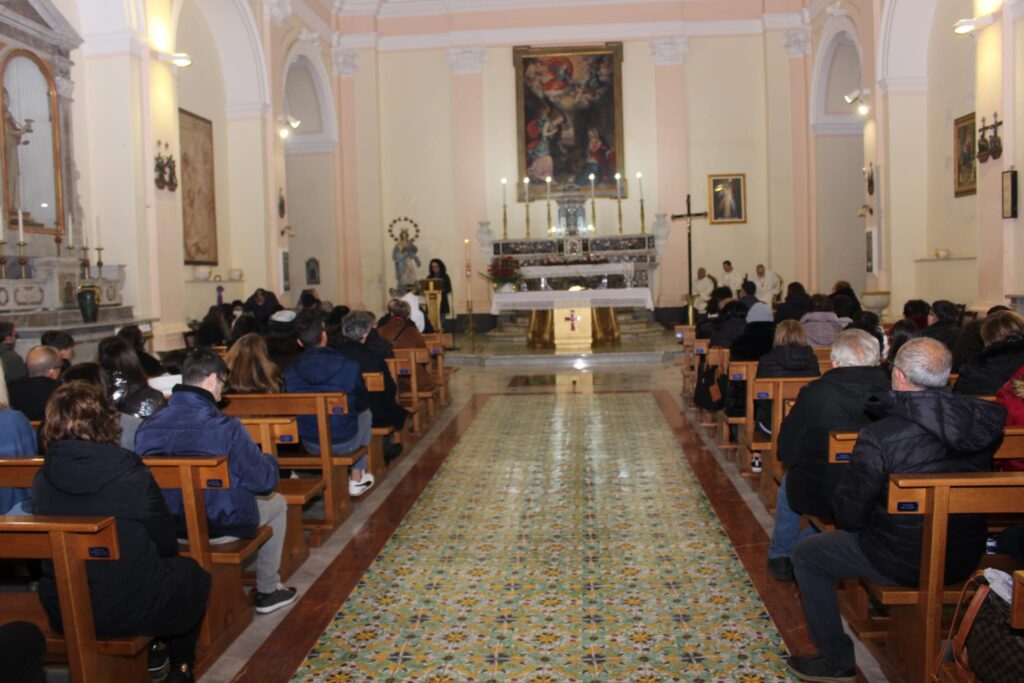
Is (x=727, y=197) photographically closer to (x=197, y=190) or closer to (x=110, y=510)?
(x=197, y=190)

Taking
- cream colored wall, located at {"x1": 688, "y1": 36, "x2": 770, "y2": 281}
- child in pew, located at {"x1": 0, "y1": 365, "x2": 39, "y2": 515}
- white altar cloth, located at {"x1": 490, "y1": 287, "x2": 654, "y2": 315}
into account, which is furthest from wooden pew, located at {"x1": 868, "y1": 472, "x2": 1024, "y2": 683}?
cream colored wall, located at {"x1": 688, "y1": 36, "x2": 770, "y2": 281}

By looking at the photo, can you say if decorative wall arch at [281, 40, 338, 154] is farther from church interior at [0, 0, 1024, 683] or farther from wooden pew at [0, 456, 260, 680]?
wooden pew at [0, 456, 260, 680]

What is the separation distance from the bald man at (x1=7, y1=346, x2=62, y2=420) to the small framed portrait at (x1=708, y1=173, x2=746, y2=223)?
16176 millimetres

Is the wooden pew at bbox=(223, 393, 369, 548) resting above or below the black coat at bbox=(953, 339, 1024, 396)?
below

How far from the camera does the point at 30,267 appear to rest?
30.0 feet

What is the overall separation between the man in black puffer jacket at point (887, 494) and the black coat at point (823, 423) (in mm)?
487

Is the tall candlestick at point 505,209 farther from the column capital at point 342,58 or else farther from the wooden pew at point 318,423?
the wooden pew at point 318,423

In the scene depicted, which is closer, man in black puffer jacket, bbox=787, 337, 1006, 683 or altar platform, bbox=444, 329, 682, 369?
man in black puffer jacket, bbox=787, 337, 1006, 683

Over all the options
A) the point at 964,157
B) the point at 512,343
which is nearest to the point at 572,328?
the point at 512,343

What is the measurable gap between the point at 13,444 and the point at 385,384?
298cm

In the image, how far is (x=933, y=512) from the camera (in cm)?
300

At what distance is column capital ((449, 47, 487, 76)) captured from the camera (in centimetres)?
1931

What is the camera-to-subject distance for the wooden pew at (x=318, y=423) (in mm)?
5383

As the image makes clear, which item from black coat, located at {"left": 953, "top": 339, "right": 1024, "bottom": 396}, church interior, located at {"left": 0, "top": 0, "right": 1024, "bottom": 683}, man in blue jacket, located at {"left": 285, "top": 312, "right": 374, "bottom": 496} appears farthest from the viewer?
man in blue jacket, located at {"left": 285, "top": 312, "right": 374, "bottom": 496}
